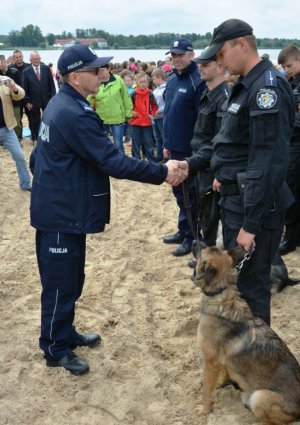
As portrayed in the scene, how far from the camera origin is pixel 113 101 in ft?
30.2

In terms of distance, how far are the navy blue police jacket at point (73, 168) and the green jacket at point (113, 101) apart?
6216 millimetres

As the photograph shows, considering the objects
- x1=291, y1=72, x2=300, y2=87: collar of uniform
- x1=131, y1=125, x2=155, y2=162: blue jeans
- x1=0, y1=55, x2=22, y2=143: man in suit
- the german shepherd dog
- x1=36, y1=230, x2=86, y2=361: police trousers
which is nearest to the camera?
the german shepherd dog

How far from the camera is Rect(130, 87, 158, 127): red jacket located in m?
9.59

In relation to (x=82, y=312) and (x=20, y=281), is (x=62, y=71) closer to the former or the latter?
(x=82, y=312)

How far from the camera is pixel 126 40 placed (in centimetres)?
3409

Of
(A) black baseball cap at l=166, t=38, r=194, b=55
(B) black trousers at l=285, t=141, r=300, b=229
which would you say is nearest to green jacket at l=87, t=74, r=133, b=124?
(A) black baseball cap at l=166, t=38, r=194, b=55

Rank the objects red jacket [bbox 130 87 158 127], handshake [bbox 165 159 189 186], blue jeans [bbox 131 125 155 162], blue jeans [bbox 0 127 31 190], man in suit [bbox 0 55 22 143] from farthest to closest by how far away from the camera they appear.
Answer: man in suit [bbox 0 55 22 143] → blue jeans [bbox 131 125 155 162] → red jacket [bbox 130 87 158 127] → blue jeans [bbox 0 127 31 190] → handshake [bbox 165 159 189 186]

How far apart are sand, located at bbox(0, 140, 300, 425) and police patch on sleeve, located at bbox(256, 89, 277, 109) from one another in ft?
7.03

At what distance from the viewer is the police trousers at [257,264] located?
305 centimetres

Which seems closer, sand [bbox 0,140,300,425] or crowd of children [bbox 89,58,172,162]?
sand [bbox 0,140,300,425]

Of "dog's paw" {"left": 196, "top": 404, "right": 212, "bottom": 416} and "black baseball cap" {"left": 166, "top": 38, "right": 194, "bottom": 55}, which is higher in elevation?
"black baseball cap" {"left": 166, "top": 38, "right": 194, "bottom": 55}

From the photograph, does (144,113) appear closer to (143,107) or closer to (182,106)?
(143,107)

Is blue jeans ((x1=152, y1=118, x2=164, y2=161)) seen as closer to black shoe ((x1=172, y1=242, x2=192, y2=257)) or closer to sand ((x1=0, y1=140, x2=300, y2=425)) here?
sand ((x1=0, y1=140, x2=300, y2=425))

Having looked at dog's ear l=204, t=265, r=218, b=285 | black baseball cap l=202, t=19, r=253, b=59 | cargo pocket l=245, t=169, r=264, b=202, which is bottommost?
dog's ear l=204, t=265, r=218, b=285
